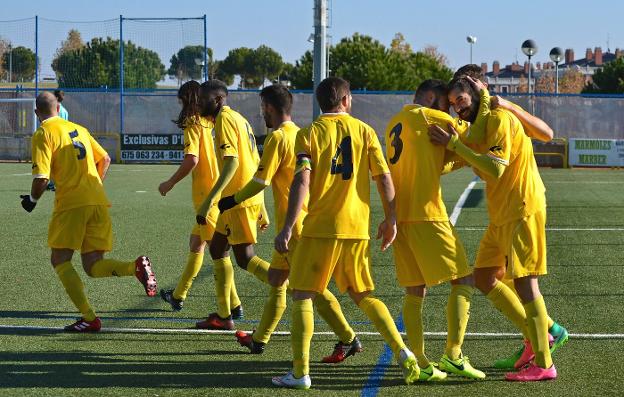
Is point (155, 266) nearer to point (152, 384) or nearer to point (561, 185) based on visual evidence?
point (152, 384)

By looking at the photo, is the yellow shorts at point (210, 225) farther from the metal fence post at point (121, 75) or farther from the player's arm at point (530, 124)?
the metal fence post at point (121, 75)

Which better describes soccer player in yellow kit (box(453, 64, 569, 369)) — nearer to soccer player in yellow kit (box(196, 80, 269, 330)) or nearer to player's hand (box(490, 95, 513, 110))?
player's hand (box(490, 95, 513, 110))

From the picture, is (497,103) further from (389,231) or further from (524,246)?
(389,231)

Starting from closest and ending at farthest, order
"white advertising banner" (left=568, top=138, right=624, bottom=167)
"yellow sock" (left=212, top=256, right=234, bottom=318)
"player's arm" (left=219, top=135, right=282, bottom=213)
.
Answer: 1. "player's arm" (left=219, top=135, right=282, bottom=213)
2. "yellow sock" (left=212, top=256, right=234, bottom=318)
3. "white advertising banner" (left=568, top=138, right=624, bottom=167)

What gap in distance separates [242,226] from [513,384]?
2.42m

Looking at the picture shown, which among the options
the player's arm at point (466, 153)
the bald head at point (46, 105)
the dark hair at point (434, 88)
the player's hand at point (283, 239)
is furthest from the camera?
the bald head at point (46, 105)

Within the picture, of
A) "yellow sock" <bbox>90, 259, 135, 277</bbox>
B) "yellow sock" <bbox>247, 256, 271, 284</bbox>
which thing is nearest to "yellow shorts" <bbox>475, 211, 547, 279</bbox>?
"yellow sock" <bbox>247, 256, 271, 284</bbox>

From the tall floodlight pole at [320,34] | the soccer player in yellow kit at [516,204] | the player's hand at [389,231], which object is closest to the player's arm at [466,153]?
the soccer player in yellow kit at [516,204]

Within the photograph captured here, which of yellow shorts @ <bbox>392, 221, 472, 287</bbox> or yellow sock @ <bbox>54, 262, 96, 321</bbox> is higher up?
yellow shorts @ <bbox>392, 221, 472, 287</bbox>

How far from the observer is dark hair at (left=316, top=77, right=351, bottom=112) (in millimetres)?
6121

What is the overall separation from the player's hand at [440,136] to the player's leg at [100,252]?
8.83 ft

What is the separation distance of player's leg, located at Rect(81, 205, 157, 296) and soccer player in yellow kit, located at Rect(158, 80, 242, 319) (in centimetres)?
50

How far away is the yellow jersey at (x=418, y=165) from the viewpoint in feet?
20.1

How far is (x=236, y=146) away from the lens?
24.9 ft
